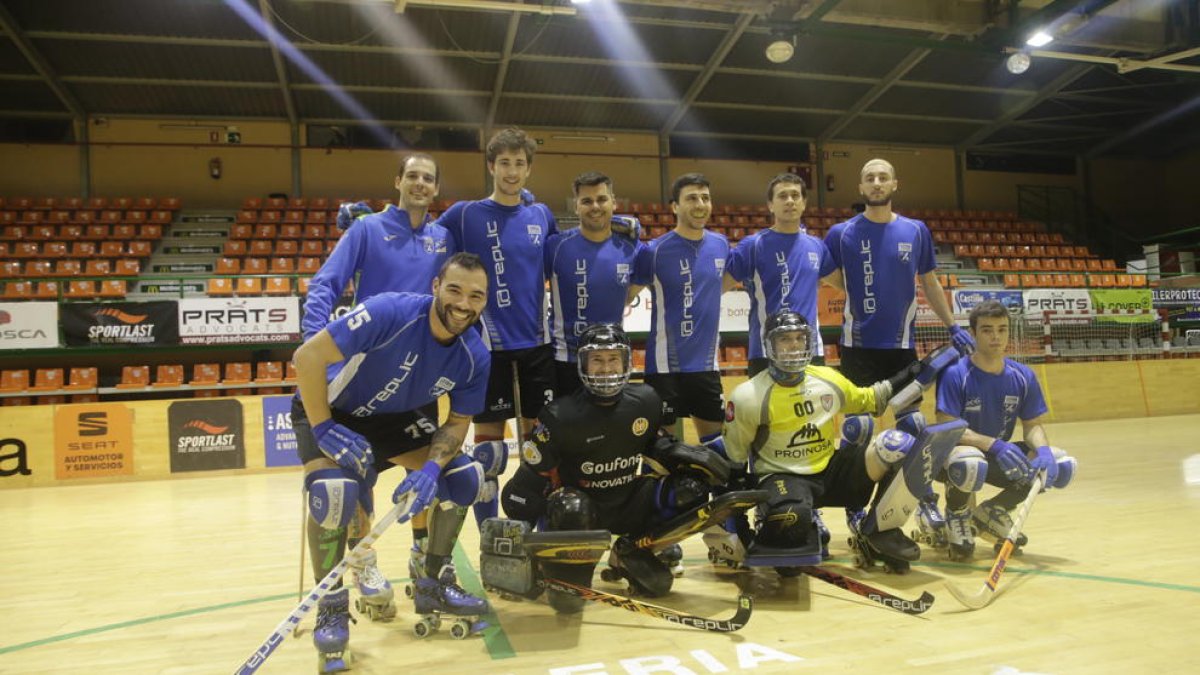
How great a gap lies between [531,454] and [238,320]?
27.5 ft

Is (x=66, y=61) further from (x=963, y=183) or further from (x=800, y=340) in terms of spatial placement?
(x=963, y=183)

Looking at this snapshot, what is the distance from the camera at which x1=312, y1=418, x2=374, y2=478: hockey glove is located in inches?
117

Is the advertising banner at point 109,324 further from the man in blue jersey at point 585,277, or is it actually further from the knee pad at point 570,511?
the knee pad at point 570,511

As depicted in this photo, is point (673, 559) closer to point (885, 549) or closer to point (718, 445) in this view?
point (718, 445)

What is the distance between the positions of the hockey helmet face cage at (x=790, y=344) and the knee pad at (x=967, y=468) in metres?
1.03

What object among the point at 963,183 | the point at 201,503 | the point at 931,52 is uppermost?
the point at 931,52

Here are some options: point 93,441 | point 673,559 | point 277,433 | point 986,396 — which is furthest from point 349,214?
point 93,441

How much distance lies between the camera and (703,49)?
1512 centimetres

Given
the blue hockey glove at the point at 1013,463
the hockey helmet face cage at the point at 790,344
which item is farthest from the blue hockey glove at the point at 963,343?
the hockey helmet face cage at the point at 790,344

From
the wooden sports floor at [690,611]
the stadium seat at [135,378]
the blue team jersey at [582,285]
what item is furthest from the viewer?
the stadium seat at [135,378]

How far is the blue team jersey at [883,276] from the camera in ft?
15.6

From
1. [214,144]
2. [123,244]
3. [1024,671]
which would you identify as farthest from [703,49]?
[1024,671]

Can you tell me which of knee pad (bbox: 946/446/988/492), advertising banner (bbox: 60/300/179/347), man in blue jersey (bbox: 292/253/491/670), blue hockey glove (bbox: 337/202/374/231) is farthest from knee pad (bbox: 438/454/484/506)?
advertising banner (bbox: 60/300/179/347)

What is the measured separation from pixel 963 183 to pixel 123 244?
20.6 metres
